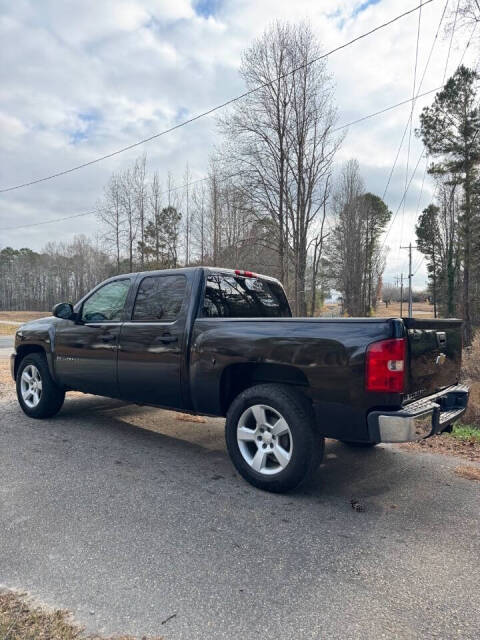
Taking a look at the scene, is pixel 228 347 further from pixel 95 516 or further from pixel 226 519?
pixel 95 516

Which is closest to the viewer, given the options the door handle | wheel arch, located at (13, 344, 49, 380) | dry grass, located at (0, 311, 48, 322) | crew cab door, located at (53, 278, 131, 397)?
the door handle

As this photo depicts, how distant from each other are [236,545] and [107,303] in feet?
11.2

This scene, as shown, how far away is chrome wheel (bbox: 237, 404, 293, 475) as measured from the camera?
3742 mm

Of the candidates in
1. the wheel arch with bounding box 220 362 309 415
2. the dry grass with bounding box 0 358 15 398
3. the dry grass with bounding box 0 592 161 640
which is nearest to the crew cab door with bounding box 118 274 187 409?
the wheel arch with bounding box 220 362 309 415

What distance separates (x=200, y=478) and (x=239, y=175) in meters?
19.3

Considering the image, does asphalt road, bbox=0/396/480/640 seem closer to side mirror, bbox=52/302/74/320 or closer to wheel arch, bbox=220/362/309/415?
wheel arch, bbox=220/362/309/415

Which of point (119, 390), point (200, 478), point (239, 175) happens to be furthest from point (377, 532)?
point (239, 175)

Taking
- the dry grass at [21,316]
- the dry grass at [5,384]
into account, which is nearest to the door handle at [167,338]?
the dry grass at [5,384]

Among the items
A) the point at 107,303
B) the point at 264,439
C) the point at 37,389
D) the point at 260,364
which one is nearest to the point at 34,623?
the point at 264,439

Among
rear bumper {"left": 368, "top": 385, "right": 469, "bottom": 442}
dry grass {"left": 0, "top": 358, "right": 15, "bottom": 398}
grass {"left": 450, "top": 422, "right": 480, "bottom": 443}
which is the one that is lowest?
grass {"left": 450, "top": 422, "right": 480, "bottom": 443}

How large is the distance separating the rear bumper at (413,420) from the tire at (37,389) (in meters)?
4.28

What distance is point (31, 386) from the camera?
6266mm

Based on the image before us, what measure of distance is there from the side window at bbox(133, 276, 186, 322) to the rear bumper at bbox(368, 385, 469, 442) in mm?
2235

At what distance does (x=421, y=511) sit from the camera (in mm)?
3512
